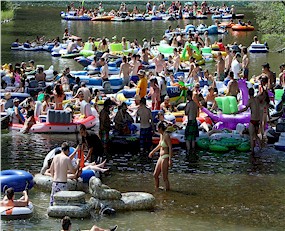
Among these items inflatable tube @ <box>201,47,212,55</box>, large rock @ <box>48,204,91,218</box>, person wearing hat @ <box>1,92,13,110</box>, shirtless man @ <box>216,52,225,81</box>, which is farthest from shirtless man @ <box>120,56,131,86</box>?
large rock @ <box>48,204,91,218</box>

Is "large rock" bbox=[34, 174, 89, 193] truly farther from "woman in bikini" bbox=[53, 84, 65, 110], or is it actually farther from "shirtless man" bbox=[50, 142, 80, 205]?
"woman in bikini" bbox=[53, 84, 65, 110]

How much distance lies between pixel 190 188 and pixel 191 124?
283 cm

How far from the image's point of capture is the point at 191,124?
54.4ft

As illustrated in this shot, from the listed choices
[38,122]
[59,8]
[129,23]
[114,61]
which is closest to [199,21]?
[129,23]

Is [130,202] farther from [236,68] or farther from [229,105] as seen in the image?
[236,68]

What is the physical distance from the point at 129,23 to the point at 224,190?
120 ft

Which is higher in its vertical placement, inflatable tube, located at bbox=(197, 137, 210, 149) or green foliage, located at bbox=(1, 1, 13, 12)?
green foliage, located at bbox=(1, 1, 13, 12)

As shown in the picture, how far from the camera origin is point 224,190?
45.8 feet

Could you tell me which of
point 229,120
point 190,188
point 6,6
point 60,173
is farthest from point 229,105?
point 6,6

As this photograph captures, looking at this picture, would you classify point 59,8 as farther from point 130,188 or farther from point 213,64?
point 130,188

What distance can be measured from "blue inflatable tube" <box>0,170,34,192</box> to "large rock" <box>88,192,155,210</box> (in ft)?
4.46

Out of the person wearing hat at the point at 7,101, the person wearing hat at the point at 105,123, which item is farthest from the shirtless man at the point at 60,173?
the person wearing hat at the point at 7,101

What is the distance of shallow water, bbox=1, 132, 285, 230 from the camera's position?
39.4 feet

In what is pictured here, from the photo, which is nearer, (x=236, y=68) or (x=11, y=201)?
(x=11, y=201)
